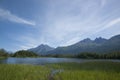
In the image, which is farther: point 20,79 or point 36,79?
point 36,79

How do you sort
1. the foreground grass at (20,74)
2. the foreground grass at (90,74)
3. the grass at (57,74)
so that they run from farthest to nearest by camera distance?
the foreground grass at (90,74), the grass at (57,74), the foreground grass at (20,74)

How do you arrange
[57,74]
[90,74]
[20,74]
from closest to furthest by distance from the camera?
[20,74]
[90,74]
[57,74]

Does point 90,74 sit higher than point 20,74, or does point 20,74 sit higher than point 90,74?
point 20,74

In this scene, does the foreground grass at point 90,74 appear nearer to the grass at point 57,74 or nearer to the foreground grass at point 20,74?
the grass at point 57,74

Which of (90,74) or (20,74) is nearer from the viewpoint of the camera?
(20,74)

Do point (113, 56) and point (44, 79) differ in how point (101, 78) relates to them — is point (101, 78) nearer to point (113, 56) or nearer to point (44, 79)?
point (44, 79)

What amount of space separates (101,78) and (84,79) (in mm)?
3210

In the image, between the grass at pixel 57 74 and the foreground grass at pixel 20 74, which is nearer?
the foreground grass at pixel 20 74

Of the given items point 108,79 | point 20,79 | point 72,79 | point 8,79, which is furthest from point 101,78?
point 8,79

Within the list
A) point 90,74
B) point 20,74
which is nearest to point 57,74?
point 90,74

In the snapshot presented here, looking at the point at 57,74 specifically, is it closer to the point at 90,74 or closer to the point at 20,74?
the point at 90,74

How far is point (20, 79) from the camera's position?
67.4 ft

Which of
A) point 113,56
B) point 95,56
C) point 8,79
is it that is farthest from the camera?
point 95,56

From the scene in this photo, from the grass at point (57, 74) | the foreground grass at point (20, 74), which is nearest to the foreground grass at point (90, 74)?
the grass at point (57, 74)
